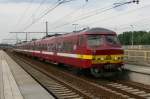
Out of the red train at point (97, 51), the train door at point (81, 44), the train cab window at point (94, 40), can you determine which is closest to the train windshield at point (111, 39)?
the red train at point (97, 51)

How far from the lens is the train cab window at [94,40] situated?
793 inches

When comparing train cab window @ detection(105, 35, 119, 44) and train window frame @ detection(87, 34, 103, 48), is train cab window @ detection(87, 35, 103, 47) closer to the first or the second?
train window frame @ detection(87, 34, 103, 48)

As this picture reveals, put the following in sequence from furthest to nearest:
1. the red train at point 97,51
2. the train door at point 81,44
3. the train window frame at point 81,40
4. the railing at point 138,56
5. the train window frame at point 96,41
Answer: the railing at point 138,56 → the train window frame at point 81,40 → the train door at point 81,44 → the train window frame at point 96,41 → the red train at point 97,51

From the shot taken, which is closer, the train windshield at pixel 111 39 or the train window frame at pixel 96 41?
the train window frame at pixel 96 41

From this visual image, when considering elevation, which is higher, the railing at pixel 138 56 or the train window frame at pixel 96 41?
the train window frame at pixel 96 41

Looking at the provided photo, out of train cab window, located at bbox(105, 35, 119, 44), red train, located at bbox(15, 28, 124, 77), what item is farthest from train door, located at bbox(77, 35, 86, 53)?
train cab window, located at bbox(105, 35, 119, 44)

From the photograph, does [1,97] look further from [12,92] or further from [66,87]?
[66,87]

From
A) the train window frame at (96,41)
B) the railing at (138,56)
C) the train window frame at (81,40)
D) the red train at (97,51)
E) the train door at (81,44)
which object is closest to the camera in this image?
the red train at (97,51)

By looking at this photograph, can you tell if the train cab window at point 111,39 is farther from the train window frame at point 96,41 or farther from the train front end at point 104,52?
the train window frame at point 96,41

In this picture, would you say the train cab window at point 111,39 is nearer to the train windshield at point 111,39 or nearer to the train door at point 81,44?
the train windshield at point 111,39

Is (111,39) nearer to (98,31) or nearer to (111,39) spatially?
(111,39)

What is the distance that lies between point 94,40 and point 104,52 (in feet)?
3.40

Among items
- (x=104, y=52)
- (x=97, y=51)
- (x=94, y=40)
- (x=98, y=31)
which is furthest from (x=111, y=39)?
(x=97, y=51)

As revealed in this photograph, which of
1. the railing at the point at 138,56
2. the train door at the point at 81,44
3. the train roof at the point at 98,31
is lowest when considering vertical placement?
the railing at the point at 138,56
